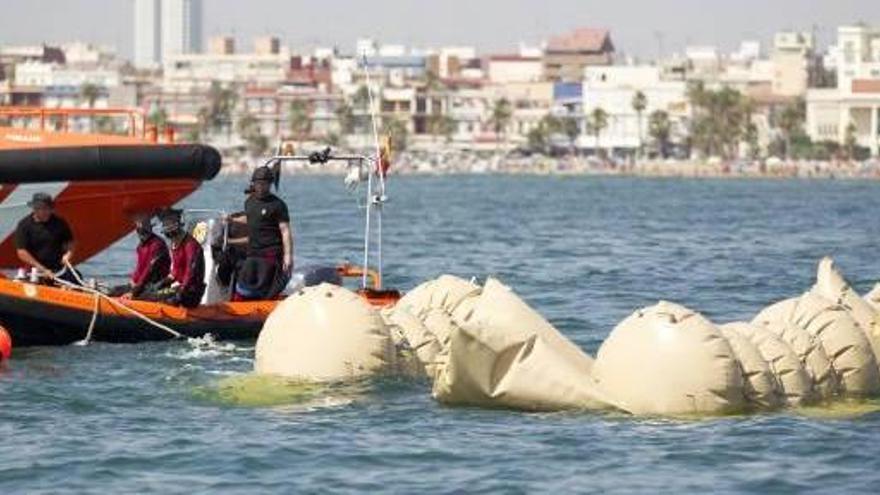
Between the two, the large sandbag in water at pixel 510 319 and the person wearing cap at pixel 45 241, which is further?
the person wearing cap at pixel 45 241

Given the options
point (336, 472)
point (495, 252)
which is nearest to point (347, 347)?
point (336, 472)

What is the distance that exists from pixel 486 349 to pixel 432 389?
59.6 inches

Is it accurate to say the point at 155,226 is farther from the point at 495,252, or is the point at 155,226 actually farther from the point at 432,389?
the point at 495,252

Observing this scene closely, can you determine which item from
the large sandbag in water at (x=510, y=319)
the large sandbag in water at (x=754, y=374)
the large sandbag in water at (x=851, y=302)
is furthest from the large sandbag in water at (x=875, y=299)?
the large sandbag in water at (x=510, y=319)

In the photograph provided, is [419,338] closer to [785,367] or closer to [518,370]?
[518,370]

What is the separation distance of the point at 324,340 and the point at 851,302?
421 cm

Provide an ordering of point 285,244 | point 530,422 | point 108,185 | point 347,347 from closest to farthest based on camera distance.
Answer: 1. point 530,422
2. point 347,347
3. point 285,244
4. point 108,185

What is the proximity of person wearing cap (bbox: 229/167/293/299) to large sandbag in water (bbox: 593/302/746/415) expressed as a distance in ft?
21.0

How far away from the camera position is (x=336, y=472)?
55.3 feet

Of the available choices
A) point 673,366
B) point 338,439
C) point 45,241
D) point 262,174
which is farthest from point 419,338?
point 45,241

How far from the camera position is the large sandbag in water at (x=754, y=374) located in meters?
18.7

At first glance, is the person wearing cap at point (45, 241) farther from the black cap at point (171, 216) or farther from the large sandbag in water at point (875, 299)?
the large sandbag in water at point (875, 299)

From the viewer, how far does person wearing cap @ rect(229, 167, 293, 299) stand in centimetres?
2438

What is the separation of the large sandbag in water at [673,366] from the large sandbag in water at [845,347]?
1.27m
